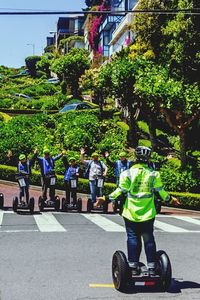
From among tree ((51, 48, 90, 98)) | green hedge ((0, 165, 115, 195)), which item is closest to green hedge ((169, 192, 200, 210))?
green hedge ((0, 165, 115, 195))

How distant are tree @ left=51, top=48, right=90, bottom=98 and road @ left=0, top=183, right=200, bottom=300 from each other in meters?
43.0

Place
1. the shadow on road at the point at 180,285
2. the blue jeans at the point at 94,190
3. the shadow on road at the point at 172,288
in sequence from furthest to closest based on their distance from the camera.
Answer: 1. the blue jeans at the point at 94,190
2. the shadow on road at the point at 180,285
3. the shadow on road at the point at 172,288

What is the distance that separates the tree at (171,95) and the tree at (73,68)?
107 ft

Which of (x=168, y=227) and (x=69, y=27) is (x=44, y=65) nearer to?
(x=69, y=27)

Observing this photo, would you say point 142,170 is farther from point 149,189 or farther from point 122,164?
point 122,164

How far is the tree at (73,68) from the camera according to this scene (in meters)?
58.2

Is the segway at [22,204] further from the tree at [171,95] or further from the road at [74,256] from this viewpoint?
the tree at [171,95]

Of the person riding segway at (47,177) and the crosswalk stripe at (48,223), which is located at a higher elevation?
the person riding segway at (47,177)

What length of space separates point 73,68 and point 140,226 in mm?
51934

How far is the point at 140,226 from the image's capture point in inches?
295

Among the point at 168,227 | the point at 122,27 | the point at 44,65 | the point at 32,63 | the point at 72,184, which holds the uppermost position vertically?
the point at 32,63

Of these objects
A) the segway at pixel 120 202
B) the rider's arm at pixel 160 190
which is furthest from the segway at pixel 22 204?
the rider's arm at pixel 160 190

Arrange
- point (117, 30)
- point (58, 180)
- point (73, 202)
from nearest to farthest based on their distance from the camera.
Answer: point (73, 202) < point (58, 180) < point (117, 30)

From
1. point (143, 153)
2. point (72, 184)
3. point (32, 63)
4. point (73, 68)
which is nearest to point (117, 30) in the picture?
point (73, 68)
